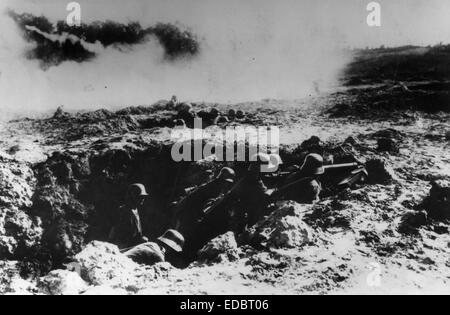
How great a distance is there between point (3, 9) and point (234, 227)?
21.2 ft

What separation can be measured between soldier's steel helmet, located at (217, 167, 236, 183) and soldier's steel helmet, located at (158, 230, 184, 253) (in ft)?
3.51

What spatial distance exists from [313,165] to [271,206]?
2.77 ft

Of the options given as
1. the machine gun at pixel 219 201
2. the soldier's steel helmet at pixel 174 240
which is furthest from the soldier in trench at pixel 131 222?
the machine gun at pixel 219 201

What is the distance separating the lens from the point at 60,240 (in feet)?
18.7

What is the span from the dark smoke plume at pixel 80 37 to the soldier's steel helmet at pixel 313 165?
452 cm

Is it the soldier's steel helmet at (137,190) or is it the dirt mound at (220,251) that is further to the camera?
the soldier's steel helmet at (137,190)

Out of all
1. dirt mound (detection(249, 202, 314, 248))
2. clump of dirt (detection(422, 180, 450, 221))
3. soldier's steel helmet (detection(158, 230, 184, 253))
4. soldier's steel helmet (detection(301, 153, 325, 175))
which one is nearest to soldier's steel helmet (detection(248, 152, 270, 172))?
soldier's steel helmet (detection(301, 153, 325, 175))

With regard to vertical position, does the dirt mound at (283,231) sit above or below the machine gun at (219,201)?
below

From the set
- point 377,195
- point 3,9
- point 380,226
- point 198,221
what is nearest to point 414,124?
point 377,195

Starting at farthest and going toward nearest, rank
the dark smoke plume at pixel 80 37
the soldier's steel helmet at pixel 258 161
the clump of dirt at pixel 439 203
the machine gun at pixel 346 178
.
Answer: the dark smoke plume at pixel 80 37, the soldier's steel helmet at pixel 258 161, the machine gun at pixel 346 178, the clump of dirt at pixel 439 203

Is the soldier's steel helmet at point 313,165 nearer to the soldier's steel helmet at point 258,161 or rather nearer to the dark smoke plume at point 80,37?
the soldier's steel helmet at point 258,161

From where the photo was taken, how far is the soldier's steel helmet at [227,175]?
623 cm
